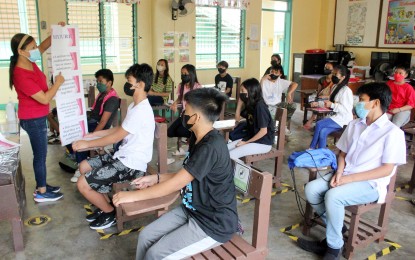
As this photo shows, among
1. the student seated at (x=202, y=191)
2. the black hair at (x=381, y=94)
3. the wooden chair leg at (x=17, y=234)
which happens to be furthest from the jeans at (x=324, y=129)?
the wooden chair leg at (x=17, y=234)

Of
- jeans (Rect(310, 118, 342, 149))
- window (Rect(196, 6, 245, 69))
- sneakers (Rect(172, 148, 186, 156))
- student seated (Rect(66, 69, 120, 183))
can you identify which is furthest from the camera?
window (Rect(196, 6, 245, 69))

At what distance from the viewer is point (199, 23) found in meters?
7.35

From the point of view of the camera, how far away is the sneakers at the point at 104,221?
2.97m

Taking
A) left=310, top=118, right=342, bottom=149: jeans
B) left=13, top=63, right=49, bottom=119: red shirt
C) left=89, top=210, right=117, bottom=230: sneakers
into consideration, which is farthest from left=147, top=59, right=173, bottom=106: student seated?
left=89, top=210, right=117, bottom=230: sneakers

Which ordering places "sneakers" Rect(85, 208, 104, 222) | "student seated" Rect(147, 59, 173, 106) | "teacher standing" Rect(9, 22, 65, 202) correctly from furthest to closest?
"student seated" Rect(147, 59, 173, 106), "sneakers" Rect(85, 208, 104, 222), "teacher standing" Rect(9, 22, 65, 202)

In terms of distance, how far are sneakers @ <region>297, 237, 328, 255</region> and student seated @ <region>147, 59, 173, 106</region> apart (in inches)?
149

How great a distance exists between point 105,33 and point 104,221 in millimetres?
4433

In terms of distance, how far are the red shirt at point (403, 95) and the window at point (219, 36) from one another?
3.81 metres

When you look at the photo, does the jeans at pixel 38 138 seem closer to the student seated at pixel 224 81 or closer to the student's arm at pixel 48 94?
the student's arm at pixel 48 94

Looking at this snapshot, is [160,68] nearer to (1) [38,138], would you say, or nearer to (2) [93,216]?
(1) [38,138]

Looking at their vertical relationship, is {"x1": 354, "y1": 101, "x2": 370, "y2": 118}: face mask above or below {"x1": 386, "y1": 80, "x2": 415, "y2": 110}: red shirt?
above

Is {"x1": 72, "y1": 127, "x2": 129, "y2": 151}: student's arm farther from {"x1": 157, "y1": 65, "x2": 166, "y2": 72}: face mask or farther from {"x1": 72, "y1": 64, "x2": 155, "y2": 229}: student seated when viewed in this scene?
{"x1": 157, "y1": 65, "x2": 166, "y2": 72}: face mask

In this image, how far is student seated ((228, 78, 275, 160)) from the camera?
135 inches

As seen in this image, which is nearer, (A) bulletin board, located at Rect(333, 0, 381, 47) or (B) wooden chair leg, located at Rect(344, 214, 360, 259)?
(B) wooden chair leg, located at Rect(344, 214, 360, 259)
